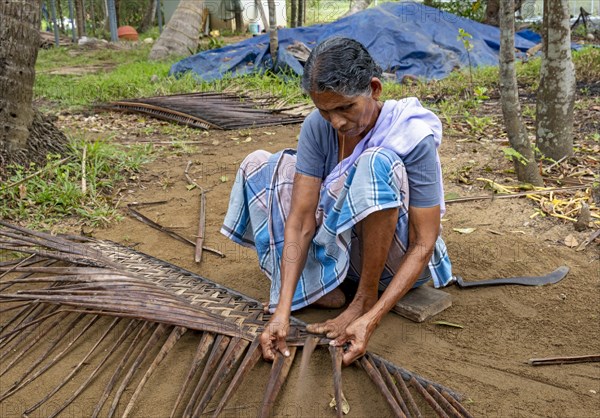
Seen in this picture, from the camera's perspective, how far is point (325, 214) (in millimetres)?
2215

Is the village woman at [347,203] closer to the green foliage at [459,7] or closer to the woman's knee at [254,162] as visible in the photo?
the woman's knee at [254,162]

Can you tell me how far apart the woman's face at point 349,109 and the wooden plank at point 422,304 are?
0.69 metres

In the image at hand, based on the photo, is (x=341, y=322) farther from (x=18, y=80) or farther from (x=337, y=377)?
(x=18, y=80)

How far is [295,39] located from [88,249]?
18.1 ft

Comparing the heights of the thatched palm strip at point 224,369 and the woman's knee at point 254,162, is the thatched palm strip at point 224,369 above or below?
below

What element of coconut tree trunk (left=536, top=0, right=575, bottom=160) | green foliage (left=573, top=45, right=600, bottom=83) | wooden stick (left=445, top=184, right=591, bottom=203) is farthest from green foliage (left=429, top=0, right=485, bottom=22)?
wooden stick (left=445, top=184, right=591, bottom=203)

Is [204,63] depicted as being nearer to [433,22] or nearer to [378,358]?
[433,22]

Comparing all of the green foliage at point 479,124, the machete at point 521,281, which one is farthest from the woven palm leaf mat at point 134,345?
the green foliage at point 479,124

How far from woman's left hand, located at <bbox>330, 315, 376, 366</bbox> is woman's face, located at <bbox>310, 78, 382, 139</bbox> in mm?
632

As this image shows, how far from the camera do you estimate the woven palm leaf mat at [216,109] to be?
5.43 meters

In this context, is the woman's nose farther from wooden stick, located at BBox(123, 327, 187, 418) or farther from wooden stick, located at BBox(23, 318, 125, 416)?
wooden stick, located at BBox(23, 318, 125, 416)

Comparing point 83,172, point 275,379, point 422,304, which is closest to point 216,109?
point 83,172

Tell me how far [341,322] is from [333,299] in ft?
0.94

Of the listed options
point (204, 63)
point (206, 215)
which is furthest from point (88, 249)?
point (204, 63)
